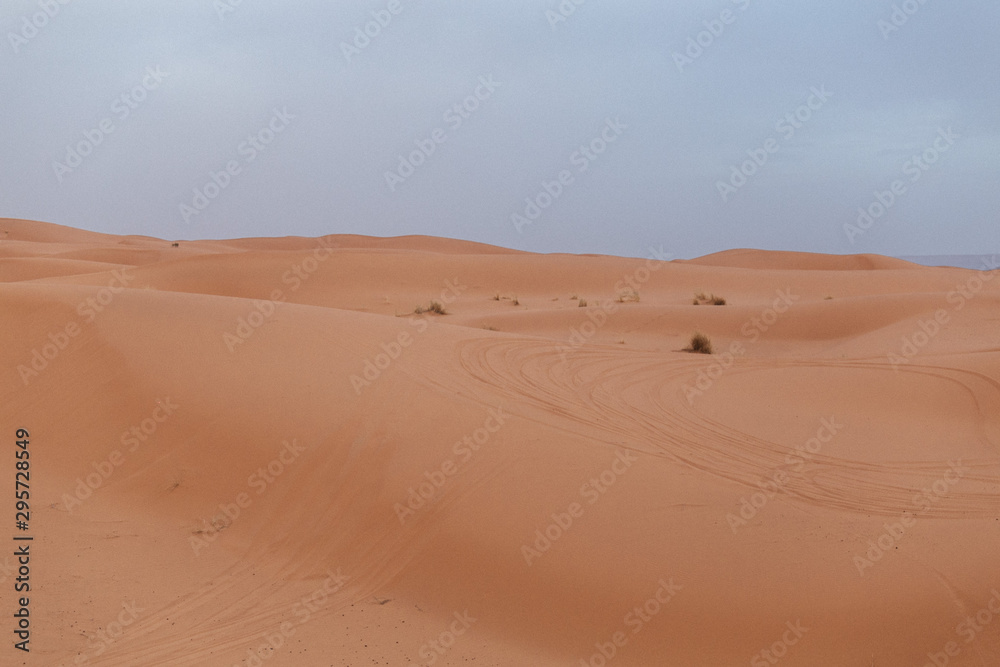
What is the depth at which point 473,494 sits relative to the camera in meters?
5.86

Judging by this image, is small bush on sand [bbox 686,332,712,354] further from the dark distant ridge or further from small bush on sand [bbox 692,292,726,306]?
the dark distant ridge

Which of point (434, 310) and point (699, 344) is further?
point (434, 310)

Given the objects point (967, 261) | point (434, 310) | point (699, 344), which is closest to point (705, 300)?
point (434, 310)

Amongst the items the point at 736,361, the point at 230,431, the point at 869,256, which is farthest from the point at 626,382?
the point at 869,256

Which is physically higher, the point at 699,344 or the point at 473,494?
the point at 699,344

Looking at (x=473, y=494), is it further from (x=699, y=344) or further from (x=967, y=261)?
(x=967, y=261)

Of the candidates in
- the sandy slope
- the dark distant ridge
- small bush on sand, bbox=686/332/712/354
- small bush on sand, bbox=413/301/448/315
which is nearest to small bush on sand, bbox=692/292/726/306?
small bush on sand, bbox=413/301/448/315

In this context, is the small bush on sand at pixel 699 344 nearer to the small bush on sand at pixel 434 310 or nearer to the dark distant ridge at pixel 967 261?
the small bush on sand at pixel 434 310

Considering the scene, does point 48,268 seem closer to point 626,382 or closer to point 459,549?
point 626,382

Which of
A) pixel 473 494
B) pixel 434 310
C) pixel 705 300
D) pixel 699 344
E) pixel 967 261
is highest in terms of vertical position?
pixel 967 261

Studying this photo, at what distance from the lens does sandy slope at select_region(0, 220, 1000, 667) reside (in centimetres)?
452

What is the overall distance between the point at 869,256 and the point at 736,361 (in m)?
44.6

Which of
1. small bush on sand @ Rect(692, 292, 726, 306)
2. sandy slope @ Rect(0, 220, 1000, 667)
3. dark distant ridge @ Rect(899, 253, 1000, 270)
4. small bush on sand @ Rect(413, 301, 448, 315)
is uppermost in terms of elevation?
dark distant ridge @ Rect(899, 253, 1000, 270)

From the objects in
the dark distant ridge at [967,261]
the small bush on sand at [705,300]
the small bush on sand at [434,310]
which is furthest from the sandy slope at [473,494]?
the dark distant ridge at [967,261]
